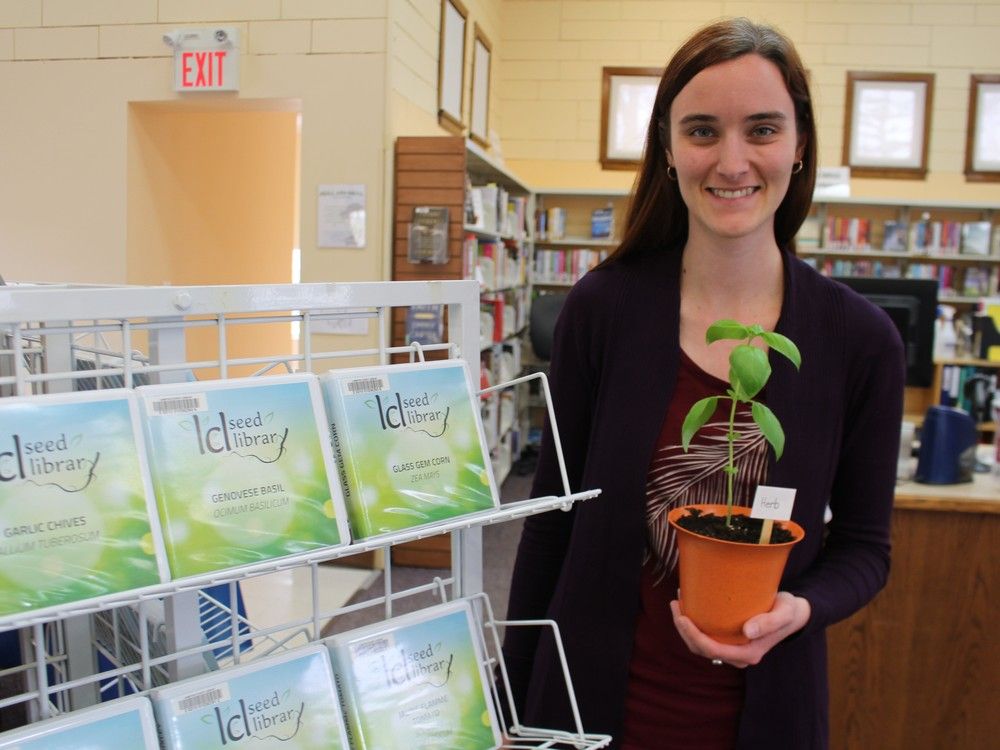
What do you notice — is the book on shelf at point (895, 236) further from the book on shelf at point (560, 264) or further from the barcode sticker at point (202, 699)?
the barcode sticker at point (202, 699)

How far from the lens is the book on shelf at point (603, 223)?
730 cm

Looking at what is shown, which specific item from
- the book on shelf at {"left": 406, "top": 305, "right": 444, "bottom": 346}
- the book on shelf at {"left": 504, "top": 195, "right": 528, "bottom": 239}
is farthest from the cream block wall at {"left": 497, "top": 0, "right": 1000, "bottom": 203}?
the book on shelf at {"left": 406, "top": 305, "right": 444, "bottom": 346}

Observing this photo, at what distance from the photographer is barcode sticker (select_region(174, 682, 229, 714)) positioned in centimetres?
74

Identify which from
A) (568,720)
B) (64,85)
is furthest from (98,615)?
(64,85)

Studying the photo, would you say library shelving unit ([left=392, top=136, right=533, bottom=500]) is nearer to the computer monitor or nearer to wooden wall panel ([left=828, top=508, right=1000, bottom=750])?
the computer monitor

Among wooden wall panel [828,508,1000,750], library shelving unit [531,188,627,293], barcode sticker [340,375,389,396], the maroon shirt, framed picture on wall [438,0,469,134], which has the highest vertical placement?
framed picture on wall [438,0,469,134]

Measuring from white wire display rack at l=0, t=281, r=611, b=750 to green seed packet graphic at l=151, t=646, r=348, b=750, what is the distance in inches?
1.8

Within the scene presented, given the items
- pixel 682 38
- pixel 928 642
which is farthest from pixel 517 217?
pixel 928 642

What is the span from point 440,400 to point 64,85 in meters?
4.54

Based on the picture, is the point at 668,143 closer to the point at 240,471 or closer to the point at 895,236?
the point at 240,471

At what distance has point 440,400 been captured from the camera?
91 centimetres

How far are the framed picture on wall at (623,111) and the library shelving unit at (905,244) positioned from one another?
162cm

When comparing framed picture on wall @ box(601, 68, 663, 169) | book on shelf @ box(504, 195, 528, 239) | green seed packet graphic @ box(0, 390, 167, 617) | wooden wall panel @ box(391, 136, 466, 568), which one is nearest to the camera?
green seed packet graphic @ box(0, 390, 167, 617)

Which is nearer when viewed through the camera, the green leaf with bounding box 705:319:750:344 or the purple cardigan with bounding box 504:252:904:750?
the green leaf with bounding box 705:319:750:344
